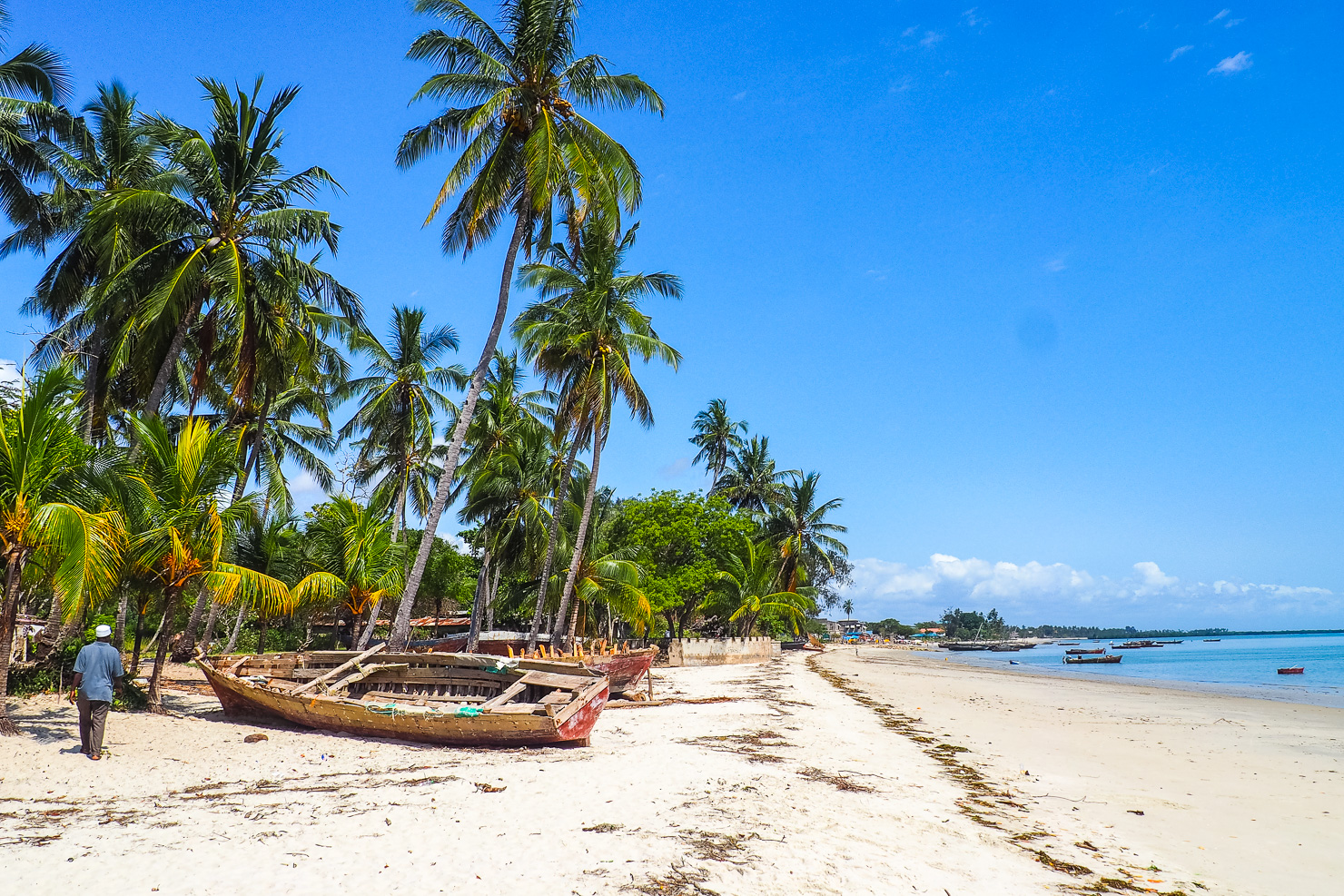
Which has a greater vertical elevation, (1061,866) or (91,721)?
(91,721)

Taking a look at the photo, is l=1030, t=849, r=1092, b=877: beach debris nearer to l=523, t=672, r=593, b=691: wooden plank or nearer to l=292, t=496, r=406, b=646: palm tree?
l=523, t=672, r=593, b=691: wooden plank

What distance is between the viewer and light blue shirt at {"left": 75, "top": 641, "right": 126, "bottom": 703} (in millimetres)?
8695

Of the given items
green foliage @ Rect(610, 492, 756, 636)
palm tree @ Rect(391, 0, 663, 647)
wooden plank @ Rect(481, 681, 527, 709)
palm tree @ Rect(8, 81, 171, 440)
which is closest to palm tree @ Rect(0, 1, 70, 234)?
palm tree @ Rect(8, 81, 171, 440)

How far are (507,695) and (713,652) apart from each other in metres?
24.8

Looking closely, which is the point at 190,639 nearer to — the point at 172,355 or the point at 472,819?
the point at 172,355

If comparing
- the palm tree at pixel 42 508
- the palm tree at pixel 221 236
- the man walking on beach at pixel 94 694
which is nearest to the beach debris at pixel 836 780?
the man walking on beach at pixel 94 694

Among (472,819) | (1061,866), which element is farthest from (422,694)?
(1061,866)

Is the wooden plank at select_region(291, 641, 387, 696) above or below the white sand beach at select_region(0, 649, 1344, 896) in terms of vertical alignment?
above

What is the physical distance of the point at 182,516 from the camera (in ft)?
37.1

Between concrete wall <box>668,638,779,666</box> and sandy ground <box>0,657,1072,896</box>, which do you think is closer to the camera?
sandy ground <box>0,657,1072,896</box>

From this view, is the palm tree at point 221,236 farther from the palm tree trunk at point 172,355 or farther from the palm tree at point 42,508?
the palm tree at point 42,508

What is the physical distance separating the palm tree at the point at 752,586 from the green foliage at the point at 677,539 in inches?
52.7

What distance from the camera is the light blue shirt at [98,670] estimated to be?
8.70 metres

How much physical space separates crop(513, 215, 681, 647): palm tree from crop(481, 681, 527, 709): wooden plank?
10.9 metres
